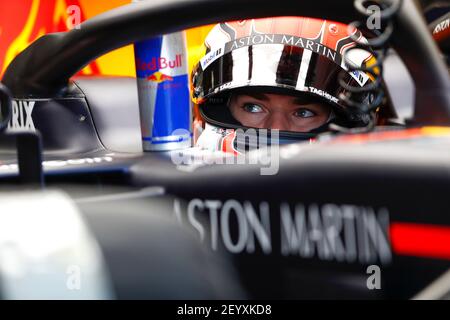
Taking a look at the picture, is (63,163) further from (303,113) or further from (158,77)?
(303,113)

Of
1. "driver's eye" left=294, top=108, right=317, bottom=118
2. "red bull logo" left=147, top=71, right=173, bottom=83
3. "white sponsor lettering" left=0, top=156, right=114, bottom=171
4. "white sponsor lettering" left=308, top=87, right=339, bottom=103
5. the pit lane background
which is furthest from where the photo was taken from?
the pit lane background

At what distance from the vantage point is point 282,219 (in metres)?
0.79

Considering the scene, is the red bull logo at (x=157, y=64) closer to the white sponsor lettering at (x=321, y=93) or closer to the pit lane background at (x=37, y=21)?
the white sponsor lettering at (x=321, y=93)

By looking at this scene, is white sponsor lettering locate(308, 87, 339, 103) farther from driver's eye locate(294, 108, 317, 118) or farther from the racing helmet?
driver's eye locate(294, 108, 317, 118)

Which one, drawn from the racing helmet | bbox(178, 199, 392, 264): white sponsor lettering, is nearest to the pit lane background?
the racing helmet

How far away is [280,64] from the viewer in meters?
1.45

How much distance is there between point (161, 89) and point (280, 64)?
1.43 feet

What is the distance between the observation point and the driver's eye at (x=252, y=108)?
1559 mm

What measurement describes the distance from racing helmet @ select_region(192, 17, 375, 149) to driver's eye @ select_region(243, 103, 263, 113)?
42 millimetres

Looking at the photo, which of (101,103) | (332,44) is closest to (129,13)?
(101,103)

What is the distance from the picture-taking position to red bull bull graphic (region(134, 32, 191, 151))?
1090 millimetres
